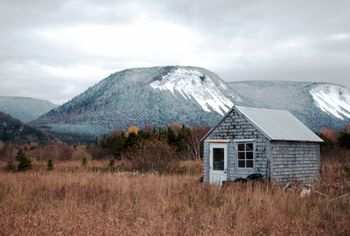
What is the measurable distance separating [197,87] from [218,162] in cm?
11446

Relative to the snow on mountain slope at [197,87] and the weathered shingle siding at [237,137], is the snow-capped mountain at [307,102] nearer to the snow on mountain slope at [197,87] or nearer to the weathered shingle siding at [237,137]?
the snow on mountain slope at [197,87]

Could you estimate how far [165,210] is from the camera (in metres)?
7.94

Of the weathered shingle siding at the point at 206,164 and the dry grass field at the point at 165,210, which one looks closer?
the dry grass field at the point at 165,210

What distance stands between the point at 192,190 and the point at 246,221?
12.2ft

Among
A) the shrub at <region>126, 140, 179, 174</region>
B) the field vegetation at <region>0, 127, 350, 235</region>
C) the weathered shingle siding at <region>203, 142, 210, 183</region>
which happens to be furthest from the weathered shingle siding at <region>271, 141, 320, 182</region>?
the shrub at <region>126, 140, 179, 174</region>

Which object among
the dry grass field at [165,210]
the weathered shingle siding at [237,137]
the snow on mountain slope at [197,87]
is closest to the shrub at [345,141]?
the weathered shingle siding at [237,137]

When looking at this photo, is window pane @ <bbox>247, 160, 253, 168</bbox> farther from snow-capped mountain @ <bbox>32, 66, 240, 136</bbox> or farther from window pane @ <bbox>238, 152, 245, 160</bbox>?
snow-capped mountain @ <bbox>32, 66, 240, 136</bbox>

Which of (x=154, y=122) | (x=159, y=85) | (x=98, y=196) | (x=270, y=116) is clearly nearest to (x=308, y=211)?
(x=98, y=196)

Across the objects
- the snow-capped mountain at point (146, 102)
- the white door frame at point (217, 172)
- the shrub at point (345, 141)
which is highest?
the snow-capped mountain at point (146, 102)

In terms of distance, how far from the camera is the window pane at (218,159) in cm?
1886

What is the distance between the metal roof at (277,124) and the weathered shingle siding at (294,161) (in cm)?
29

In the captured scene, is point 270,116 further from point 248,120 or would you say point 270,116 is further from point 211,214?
point 211,214

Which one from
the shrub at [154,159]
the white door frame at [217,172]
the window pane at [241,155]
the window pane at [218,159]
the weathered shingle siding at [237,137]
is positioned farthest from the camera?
the shrub at [154,159]

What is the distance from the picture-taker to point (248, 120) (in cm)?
1812
